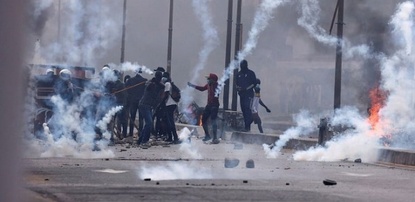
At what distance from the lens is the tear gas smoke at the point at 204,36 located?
3638 cm

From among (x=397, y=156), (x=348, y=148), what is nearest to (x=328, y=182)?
(x=397, y=156)

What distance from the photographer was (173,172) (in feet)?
39.2

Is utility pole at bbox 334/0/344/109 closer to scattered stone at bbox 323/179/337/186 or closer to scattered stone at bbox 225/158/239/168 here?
scattered stone at bbox 225/158/239/168

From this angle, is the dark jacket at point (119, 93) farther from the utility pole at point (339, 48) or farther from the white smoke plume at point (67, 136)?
the utility pole at point (339, 48)

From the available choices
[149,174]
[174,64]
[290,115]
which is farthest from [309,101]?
[149,174]

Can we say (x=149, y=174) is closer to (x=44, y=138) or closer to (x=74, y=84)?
(x=44, y=138)

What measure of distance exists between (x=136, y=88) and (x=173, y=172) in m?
8.73

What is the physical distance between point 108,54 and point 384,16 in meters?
21.6

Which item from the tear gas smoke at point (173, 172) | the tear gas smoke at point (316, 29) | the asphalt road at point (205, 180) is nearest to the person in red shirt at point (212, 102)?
the asphalt road at point (205, 180)

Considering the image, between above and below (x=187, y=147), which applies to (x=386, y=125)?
above

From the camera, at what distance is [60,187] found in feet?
31.8

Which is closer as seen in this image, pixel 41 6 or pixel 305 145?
pixel 305 145

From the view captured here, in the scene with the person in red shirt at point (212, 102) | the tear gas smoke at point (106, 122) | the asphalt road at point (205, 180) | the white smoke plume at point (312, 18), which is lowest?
the asphalt road at point (205, 180)

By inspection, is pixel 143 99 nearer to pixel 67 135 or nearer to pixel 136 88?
pixel 136 88
